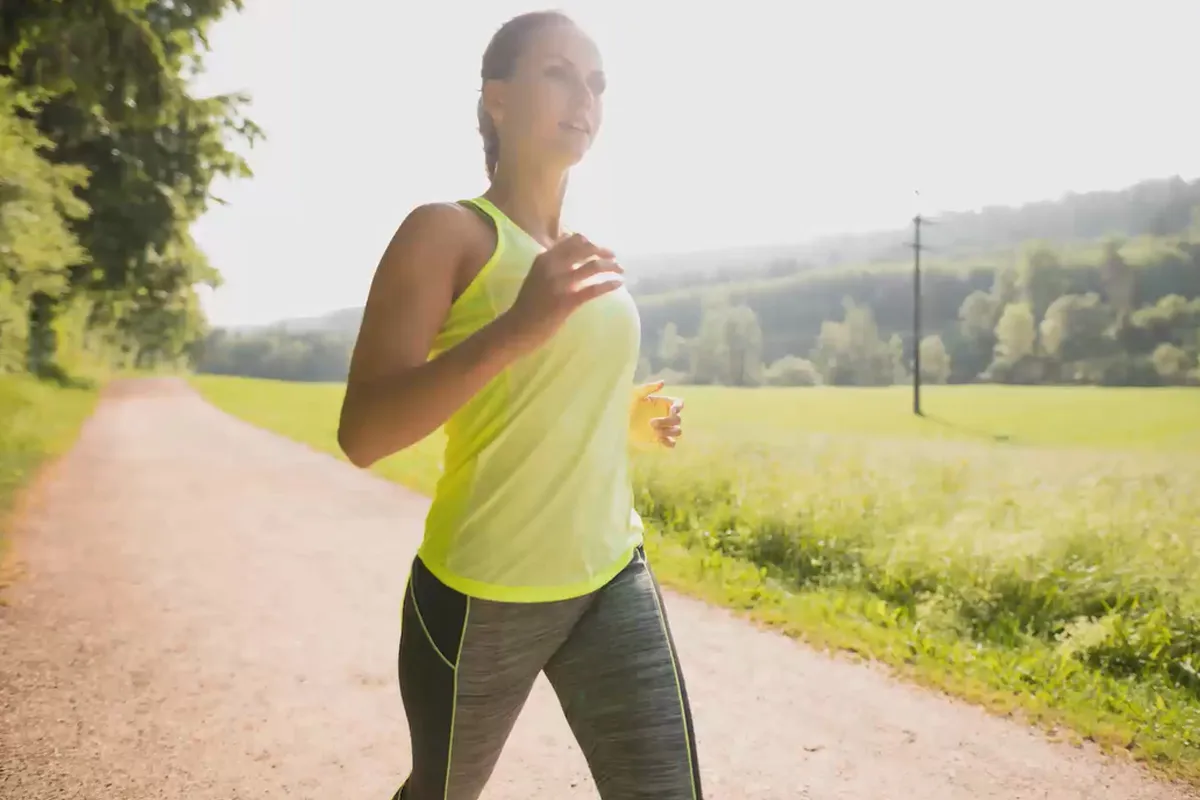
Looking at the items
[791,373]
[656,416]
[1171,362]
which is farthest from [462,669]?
[791,373]

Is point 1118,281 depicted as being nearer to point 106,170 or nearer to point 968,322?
point 968,322

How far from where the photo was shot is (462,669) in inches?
51.5

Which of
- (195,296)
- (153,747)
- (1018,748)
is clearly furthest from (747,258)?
(195,296)

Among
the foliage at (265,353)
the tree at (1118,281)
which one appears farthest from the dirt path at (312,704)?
the foliage at (265,353)

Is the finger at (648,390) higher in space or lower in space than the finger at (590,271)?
lower

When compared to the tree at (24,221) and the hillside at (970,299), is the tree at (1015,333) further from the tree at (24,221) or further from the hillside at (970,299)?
the tree at (24,221)

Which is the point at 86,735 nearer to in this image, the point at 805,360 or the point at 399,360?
the point at 399,360

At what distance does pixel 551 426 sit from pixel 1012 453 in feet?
17.8

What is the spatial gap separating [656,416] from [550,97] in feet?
2.27

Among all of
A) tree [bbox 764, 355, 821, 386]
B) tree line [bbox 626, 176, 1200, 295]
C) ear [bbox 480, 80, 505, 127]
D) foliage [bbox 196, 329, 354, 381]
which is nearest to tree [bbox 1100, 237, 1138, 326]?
tree line [bbox 626, 176, 1200, 295]

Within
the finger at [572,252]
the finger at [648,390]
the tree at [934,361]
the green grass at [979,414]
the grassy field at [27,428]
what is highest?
the finger at [572,252]

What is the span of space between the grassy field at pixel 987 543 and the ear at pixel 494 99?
316 cm

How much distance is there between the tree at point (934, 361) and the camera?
6.37 metres

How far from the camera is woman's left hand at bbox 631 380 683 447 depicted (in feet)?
5.90
